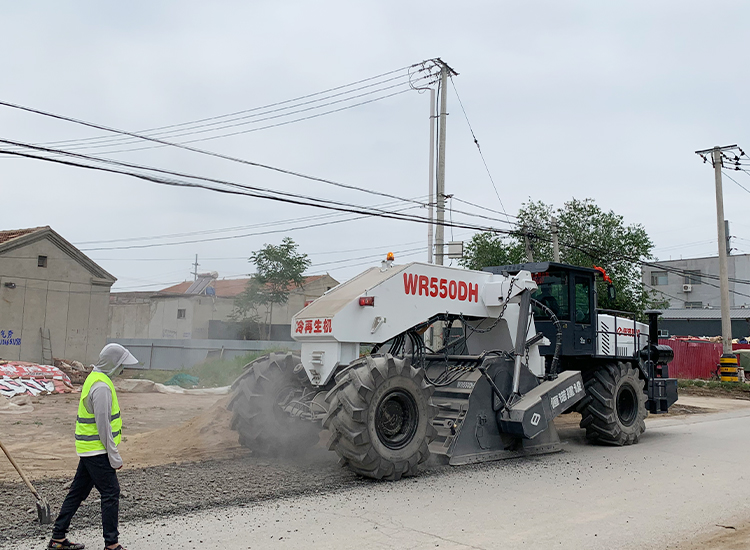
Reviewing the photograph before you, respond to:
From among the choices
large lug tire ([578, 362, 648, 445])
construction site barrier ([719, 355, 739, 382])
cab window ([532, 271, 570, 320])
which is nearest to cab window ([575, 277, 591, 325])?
cab window ([532, 271, 570, 320])

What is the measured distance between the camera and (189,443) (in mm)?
10609

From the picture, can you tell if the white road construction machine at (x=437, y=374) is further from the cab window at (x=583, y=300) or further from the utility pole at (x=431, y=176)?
the utility pole at (x=431, y=176)

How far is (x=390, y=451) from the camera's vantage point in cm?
817

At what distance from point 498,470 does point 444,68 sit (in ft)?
49.4

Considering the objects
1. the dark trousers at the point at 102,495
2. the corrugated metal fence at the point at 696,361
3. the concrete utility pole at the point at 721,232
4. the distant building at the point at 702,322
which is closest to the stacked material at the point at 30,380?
the dark trousers at the point at 102,495

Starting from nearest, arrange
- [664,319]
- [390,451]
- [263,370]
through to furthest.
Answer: [390,451] < [263,370] < [664,319]

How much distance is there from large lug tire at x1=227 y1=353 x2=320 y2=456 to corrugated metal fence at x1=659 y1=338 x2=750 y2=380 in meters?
27.3

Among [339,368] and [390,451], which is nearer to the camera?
[390,451]

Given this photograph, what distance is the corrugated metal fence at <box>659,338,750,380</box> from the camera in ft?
106

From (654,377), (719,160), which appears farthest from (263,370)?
(719,160)

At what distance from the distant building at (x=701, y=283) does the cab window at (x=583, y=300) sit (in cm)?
5276

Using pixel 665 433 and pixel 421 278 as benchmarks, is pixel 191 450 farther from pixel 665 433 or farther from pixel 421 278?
pixel 665 433

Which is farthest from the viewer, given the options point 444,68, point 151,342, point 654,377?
point 151,342

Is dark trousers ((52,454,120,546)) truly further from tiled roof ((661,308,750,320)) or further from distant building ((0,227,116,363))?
tiled roof ((661,308,750,320))
